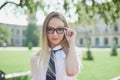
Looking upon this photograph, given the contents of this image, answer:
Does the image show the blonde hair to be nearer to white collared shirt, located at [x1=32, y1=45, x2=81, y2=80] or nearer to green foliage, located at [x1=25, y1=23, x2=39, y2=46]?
white collared shirt, located at [x1=32, y1=45, x2=81, y2=80]

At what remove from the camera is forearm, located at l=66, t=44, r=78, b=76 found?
274 cm

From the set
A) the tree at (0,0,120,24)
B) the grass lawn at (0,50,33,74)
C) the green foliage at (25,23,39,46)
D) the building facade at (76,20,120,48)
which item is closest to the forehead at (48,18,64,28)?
the tree at (0,0,120,24)

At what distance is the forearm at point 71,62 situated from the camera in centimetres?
274

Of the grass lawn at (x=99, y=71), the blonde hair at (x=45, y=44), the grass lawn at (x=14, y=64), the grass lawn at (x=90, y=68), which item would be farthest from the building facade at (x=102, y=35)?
the blonde hair at (x=45, y=44)

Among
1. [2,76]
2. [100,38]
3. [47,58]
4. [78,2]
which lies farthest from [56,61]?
[100,38]

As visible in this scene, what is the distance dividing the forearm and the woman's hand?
0.05m

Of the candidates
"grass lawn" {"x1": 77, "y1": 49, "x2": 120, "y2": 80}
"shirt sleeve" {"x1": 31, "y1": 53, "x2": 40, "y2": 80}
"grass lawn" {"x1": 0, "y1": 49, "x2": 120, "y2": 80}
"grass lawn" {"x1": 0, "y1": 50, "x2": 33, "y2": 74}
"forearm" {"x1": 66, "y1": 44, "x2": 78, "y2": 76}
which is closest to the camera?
"forearm" {"x1": 66, "y1": 44, "x2": 78, "y2": 76}

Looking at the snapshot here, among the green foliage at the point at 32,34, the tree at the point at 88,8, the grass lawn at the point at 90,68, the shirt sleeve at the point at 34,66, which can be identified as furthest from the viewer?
the green foliage at the point at 32,34

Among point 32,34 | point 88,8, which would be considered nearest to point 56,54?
point 88,8

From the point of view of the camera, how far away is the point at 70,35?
9.35ft

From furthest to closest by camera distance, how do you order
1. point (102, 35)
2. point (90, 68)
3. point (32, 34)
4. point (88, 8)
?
point (102, 35)
point (32, 34)
point (90, 68)
point (88, 8)

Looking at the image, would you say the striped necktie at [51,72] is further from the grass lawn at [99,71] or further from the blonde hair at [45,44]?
the grass lawn at [99,71]

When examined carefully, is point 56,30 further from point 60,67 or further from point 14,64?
point 14,64

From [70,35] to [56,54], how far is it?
209 mm
